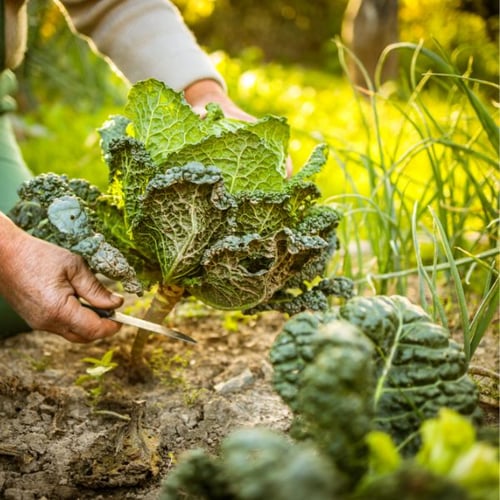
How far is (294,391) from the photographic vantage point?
4.18ft

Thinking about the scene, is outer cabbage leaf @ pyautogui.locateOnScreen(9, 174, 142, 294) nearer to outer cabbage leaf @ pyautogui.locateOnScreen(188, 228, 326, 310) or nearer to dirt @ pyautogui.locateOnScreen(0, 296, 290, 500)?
outer cabbage leaf @ pyautogui.locateOnScreen(188, 228, 326, 310)

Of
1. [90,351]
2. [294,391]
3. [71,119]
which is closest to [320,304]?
[294,391]

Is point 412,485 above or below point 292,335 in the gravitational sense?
below

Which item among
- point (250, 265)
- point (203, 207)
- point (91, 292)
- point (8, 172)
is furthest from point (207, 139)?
point (8, 172)

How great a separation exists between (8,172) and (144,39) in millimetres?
824

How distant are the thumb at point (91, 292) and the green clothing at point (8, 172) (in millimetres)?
750

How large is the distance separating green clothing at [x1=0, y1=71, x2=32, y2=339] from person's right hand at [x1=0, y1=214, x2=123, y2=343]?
668 millimetres

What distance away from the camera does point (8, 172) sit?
9.26 feet

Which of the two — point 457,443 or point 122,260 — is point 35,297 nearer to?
point 122,260

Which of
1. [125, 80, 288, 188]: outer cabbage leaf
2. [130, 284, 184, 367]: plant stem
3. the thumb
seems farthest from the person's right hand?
[125, 80, 288, 188]: outer cabbage leaf

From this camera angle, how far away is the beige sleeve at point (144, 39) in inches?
95.0

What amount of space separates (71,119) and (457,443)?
187 inches

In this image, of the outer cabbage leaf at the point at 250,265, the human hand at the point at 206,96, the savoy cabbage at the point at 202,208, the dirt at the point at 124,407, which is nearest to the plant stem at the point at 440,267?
the savoy cabbage at the point at 202,208

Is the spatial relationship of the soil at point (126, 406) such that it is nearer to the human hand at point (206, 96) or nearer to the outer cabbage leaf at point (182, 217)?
the outer cabbage leaf at point (182, 217)
